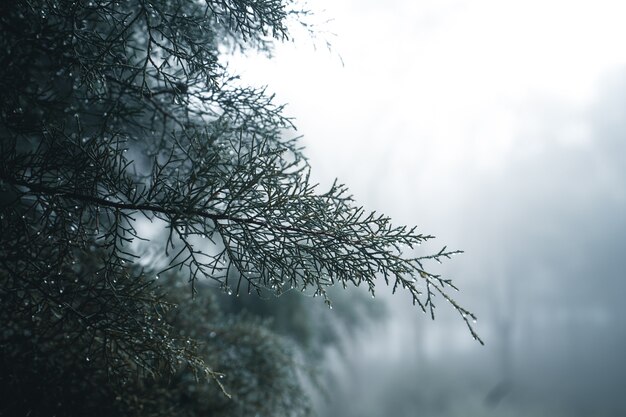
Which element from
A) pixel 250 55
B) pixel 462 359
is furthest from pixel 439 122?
pixel 250 55

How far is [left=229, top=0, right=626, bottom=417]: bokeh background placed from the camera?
75.4 ft

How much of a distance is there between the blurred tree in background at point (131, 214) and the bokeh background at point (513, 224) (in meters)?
14.2

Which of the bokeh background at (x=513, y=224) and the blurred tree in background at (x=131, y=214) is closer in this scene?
the blurred tree in background at (x=131, y=214)

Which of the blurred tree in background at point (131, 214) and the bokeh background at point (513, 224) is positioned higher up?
the bokeh background at point (513, 224)

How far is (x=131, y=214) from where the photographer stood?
9.14 ft

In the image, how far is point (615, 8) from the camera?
29234mm

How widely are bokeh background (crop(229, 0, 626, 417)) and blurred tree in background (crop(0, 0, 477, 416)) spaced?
14.2 metres

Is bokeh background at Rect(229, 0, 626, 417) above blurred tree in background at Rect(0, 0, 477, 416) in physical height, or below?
above

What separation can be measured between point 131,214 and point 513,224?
3137cm

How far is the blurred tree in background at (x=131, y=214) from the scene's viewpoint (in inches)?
92.9

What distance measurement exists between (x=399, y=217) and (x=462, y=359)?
35.5ft

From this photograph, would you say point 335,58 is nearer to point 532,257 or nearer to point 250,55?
point 250,55

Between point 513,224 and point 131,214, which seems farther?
point 513,224

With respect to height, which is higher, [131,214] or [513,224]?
[513,224]
